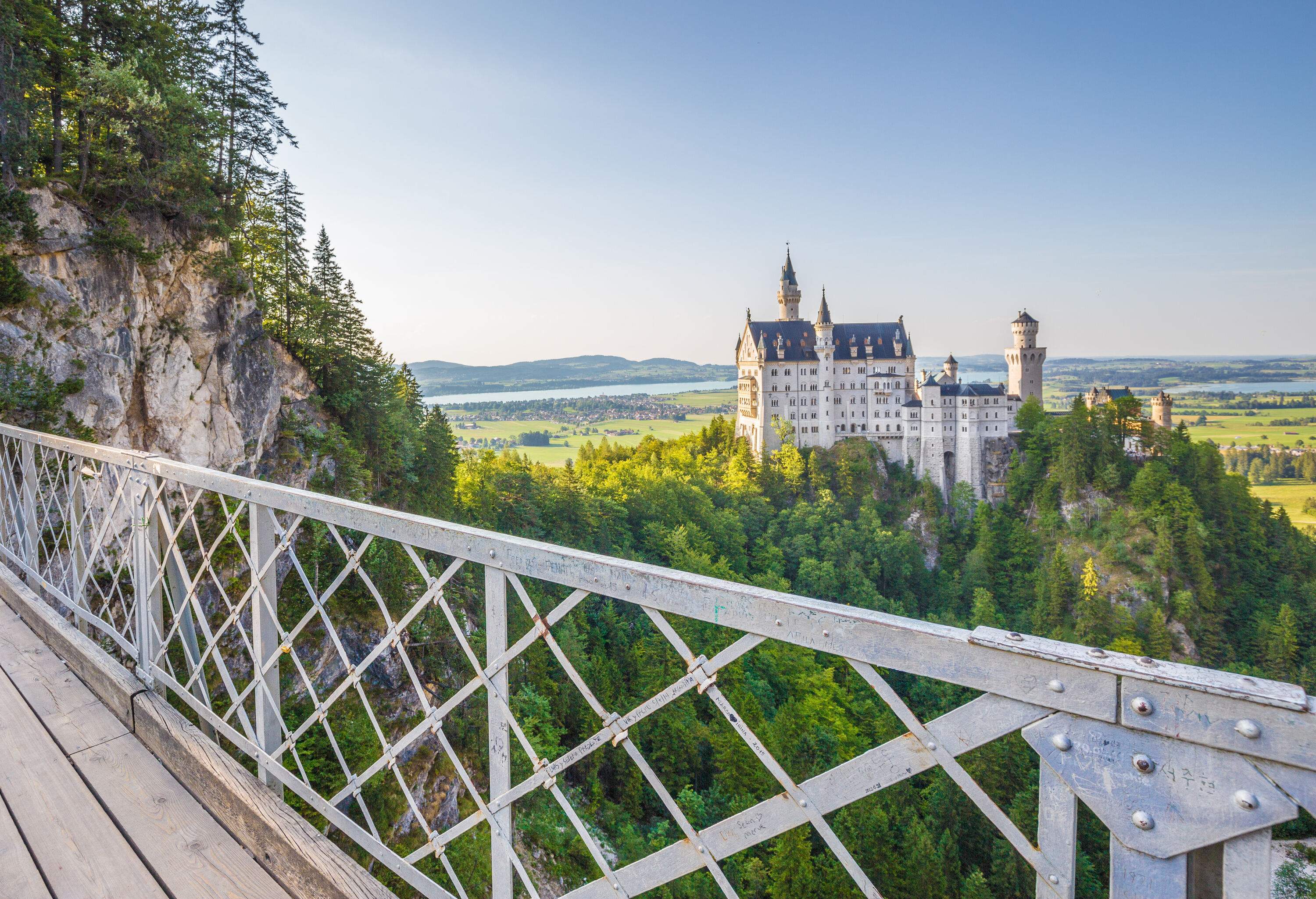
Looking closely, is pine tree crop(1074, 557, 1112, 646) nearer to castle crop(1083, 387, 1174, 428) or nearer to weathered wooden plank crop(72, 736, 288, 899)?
castle crop(1083, 387, 1174, 428)

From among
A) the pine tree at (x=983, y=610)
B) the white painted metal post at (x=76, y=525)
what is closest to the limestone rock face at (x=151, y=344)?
the white painted metal post at (x=76, y=525)

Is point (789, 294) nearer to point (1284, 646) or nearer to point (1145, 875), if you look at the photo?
point (1284, 646)

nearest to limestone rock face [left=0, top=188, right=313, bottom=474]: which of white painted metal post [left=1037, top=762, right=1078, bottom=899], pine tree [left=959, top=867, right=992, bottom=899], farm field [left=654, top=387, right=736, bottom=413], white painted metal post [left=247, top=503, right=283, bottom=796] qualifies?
white painted metal post [left=247, top=503, right=283, bottom=796]

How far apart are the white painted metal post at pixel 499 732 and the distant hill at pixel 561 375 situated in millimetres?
84836

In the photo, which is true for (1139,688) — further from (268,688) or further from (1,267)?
(1,267)

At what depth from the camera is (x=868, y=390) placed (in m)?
64.1

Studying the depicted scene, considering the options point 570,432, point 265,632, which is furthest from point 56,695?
point 570,432

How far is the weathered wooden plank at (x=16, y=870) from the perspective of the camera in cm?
257

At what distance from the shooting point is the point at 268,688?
2.97m

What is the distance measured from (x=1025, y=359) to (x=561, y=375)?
3964 inches

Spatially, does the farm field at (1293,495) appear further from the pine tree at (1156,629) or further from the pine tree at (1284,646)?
the pine tree at (1156,629)

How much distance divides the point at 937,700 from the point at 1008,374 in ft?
116

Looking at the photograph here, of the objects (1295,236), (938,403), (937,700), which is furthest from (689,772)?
(1295,236)

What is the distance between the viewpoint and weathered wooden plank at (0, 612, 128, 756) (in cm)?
360
